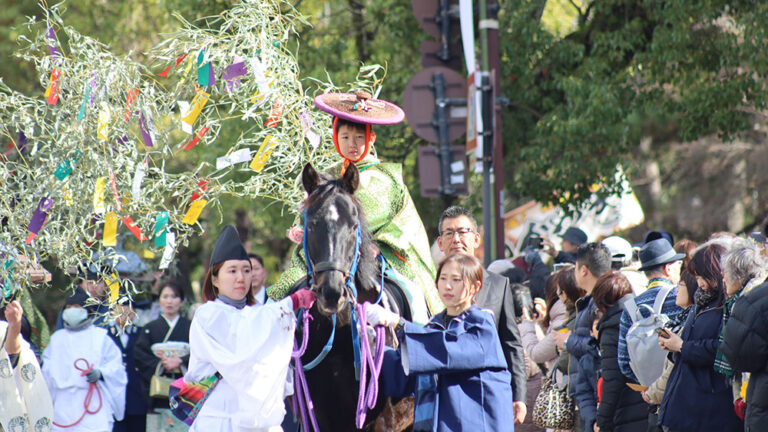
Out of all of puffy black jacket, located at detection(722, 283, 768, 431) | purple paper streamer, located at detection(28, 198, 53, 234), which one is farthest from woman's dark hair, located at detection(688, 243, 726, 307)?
purple paper streamer, located at detection(28, 198, 53, 234)

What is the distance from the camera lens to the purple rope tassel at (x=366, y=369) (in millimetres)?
5246

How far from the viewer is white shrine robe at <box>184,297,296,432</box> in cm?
524

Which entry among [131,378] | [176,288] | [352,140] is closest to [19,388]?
[131,378]

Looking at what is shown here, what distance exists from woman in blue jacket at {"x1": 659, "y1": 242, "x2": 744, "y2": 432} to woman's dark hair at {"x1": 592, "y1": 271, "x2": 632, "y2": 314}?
0.86 m

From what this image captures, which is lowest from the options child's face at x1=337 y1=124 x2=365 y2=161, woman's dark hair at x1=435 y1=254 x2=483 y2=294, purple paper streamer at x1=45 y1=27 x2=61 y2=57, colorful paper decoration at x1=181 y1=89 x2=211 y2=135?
woman's dark hair at x1=435 y1=254 x2=483 y2=294

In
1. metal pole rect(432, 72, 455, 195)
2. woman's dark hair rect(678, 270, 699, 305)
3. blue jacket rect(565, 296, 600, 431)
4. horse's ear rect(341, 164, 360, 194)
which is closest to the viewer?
horse's ear rect(341, 164, 360, 194)

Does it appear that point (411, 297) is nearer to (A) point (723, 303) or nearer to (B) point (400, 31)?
(A) point (723, 303)

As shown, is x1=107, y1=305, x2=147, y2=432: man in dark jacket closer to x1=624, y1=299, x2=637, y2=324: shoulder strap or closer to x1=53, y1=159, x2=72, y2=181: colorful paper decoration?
x1=53, y1=159, x2=72, y2=181: colorful paper decoration

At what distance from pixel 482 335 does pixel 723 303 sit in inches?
60.0

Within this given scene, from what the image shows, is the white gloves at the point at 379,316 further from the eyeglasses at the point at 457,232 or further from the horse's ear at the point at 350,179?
the eyeglasses at the point at 457,232

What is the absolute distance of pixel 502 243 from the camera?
34.8 feet

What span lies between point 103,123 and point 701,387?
393cm

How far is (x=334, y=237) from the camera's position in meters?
5.10

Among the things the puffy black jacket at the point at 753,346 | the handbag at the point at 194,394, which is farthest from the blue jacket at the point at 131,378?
the puffy black jacket at the point at 753,346
